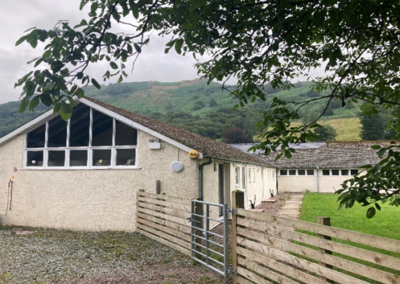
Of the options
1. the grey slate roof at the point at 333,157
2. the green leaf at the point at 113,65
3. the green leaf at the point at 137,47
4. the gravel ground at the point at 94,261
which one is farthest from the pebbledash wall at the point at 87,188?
the grey slate roof at the point at 333,157

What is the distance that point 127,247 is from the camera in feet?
26.3

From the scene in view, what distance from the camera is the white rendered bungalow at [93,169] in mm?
9891

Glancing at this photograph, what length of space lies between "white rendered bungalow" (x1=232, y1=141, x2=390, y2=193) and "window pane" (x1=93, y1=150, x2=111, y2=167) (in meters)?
20.7

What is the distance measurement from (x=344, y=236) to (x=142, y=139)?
782 centimetres

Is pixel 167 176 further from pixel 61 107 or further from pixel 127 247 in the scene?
pixel 61 107

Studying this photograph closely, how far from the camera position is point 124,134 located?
10.6m

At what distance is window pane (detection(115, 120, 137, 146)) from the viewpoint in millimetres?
10492

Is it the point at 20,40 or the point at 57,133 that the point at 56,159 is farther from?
the point at 20,40

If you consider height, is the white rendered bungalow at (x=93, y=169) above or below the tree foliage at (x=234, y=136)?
below

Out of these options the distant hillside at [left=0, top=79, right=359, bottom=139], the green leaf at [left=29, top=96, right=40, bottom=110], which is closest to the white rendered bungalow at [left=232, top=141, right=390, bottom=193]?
the distant hillside at [left=0, top=79, right=359, bottom=139]

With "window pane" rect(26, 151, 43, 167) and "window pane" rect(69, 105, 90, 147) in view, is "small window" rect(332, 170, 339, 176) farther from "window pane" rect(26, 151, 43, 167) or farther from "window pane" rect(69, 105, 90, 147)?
"window pane" rect(26, 151, 43, 167)

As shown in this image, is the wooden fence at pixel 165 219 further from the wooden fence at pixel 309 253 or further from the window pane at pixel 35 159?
the window pane at pixel 35 159

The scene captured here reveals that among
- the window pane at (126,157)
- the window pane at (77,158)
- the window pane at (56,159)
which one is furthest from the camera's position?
the window pane at (56,159)

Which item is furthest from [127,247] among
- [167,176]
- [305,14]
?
[305,14]
